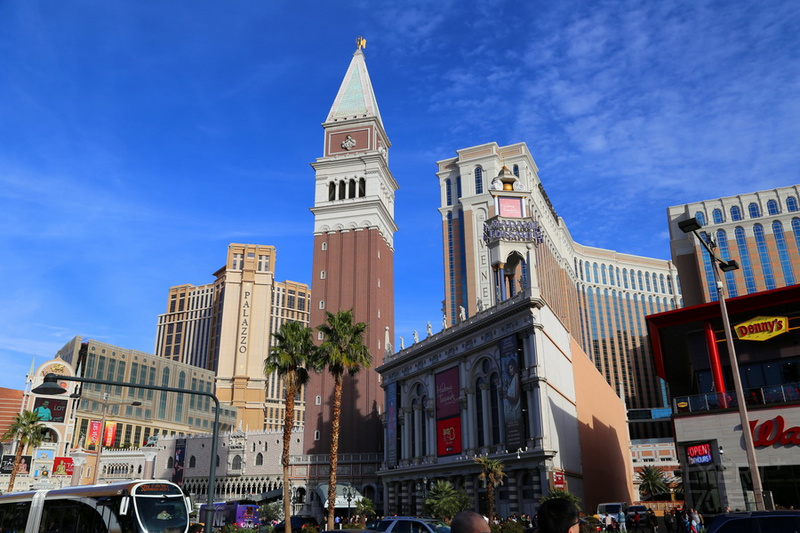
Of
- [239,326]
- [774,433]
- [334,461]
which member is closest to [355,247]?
[334,461]

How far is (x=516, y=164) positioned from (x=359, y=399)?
7203 cm

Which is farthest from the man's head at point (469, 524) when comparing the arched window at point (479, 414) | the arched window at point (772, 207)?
the arched window at point (772, 207)

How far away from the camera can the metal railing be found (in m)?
28.6

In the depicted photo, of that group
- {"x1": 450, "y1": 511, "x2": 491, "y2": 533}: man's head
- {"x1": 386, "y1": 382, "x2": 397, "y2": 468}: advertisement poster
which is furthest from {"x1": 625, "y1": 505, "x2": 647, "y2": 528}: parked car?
{"x1": 450, "y1": 511, "x2": 491, "y2": 533}: man's head

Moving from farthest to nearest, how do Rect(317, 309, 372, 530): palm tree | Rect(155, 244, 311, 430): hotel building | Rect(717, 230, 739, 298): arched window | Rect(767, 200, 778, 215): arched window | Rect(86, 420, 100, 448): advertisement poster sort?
Rect(155, 244, 311, 430): hotel building, Rect(767, 200, 778, 215): arched window, Rect(717, 230, 739, 298): arched window, Rect(86, 420, 100, 448): advertisement poster, Rect(317, 309, 372, 530): palm tree

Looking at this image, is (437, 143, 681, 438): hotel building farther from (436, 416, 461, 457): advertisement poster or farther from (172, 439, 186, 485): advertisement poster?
(172, 439, 186, 485): advertisement poster

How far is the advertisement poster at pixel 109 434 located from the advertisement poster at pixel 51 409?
836 centimetres

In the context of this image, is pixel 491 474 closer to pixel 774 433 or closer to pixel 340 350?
pixel 340 350

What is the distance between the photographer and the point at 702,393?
110 feet

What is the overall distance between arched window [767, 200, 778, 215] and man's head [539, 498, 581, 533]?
443ft

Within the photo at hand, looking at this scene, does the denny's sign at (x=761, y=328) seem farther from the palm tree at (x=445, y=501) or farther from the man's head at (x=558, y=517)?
the man's head at (x=558, y=517)

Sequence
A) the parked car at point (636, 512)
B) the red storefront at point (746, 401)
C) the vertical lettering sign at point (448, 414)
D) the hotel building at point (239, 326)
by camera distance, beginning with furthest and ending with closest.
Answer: the hotel building at point (239, 326)
the vertical lettering sign at point (448, 414)
the parked car at point (636, 512)
the red storefront at point (746, 401)

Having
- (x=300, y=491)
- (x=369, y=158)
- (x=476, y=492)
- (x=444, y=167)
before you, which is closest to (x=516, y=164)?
(x=444, y=167)

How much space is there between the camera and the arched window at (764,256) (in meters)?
116
